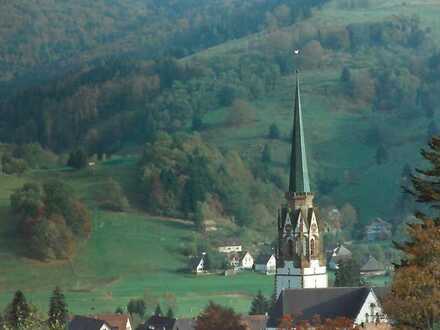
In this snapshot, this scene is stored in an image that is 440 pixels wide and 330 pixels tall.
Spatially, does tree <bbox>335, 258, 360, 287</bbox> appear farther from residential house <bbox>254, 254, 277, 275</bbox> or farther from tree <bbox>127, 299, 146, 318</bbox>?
residential house <bbox>254, 254, 277, 275</bbox>

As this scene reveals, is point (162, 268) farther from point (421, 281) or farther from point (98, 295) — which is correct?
point (421, 281)

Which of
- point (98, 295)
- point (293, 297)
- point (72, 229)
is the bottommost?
point (293, 297)

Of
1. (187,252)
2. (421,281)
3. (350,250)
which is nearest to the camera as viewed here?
(421,281)

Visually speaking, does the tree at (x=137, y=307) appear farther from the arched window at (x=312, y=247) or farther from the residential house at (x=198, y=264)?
the arched window at (x=312, y=247)

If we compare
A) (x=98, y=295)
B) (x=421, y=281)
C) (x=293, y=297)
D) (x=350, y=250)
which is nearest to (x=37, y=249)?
(x=98, y=295)

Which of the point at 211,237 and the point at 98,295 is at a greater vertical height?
the point at 211,237

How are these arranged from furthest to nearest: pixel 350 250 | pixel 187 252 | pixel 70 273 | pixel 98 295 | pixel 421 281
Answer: pixel 350 250 < pixel 187 252 < pixel 70 273 < pixel 98 295 < pixel 421 281

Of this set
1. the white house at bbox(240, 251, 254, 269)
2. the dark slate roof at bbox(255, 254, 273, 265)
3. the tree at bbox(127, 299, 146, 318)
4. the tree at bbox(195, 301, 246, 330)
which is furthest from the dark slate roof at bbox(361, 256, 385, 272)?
the tree at bbox(195, 301, 246, 330)
